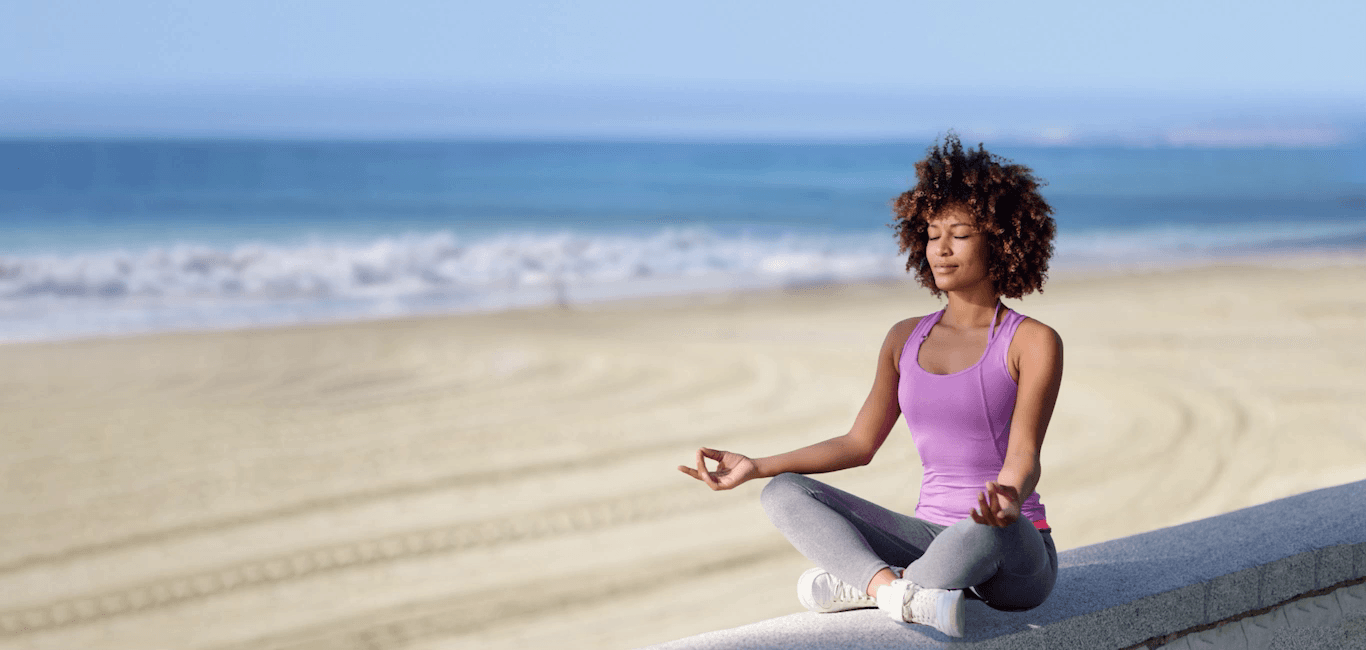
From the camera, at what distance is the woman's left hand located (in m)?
2.19

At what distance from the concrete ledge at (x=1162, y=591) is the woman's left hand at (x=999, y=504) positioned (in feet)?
0.88

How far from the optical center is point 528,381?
8.17 metres

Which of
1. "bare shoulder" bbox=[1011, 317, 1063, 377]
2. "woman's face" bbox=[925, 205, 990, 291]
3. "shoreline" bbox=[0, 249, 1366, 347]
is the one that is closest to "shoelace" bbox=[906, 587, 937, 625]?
"bare shoulder" bbox=[1011, 317, 1063, 377]

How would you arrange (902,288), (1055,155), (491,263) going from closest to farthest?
(902,288) < (491,263) < (1055,155)

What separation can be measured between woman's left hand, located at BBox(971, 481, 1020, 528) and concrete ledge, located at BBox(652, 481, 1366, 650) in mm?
267

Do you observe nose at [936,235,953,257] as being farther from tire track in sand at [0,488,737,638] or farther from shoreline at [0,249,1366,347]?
shoreline at [0,249,1366,347]

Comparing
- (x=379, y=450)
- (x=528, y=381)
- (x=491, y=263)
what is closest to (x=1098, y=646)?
(x=379, y=450)

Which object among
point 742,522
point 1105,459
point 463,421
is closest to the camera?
point 742,522

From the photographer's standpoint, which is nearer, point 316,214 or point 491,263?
point 491,263

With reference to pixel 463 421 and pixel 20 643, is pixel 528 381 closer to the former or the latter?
pixel 463 421

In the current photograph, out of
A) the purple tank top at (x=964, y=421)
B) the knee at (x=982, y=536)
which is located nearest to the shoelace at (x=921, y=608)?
the knee at (x=982, y=536)

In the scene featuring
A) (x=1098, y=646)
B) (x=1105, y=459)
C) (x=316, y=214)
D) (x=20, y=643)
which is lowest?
(x=316, y=214)

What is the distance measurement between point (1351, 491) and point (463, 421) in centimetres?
484

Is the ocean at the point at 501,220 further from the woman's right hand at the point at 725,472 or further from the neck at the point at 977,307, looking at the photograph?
the woman's right hand at the point at 725,472
